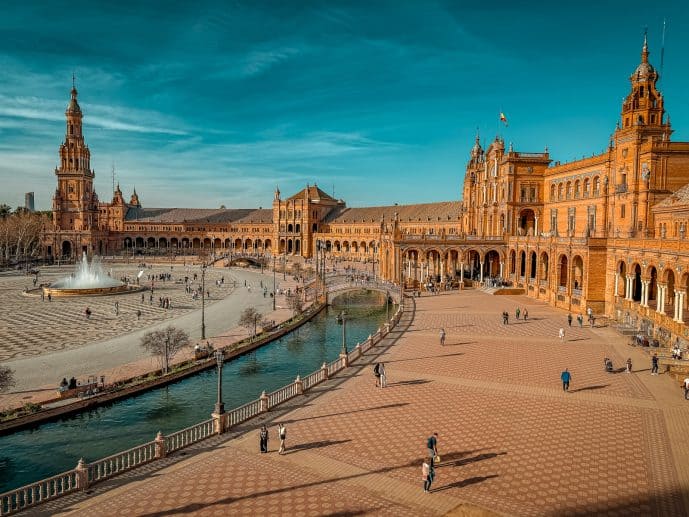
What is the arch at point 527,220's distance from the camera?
7319cm

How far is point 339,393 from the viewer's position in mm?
25297

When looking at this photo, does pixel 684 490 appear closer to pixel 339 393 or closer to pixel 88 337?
pixel 339 393

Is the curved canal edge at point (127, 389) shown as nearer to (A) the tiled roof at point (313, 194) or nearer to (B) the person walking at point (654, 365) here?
(B) the person walking at point (654, 365)

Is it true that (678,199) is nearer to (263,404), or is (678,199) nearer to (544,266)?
(544,266)

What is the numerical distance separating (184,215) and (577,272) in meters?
129

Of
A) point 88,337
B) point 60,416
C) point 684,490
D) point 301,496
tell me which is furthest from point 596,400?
point 88,337

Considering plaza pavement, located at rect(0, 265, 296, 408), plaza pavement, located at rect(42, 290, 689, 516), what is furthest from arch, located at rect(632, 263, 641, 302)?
plaza pavement, located at rect(0, 265, 296, 408)

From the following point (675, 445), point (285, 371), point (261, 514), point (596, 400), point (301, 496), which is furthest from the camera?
point (285, 371)

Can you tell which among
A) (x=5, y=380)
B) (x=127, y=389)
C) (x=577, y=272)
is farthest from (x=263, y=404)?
(x=577, y=272)

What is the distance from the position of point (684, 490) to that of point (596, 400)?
858 centimetres

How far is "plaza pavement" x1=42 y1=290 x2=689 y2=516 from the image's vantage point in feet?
49.3

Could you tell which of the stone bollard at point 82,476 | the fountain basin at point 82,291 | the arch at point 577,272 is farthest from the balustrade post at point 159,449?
the fountain basin at point 82,291

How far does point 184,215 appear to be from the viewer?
527ft

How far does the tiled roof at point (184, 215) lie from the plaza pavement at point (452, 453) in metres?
137
